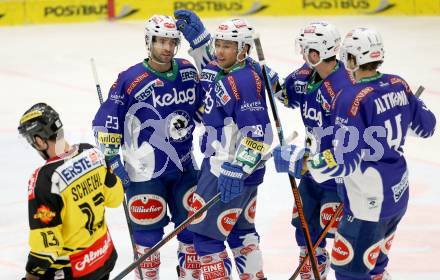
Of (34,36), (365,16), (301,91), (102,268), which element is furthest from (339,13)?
(102,268)

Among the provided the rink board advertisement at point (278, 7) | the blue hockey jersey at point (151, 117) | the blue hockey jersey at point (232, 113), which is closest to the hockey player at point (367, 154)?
the blue hockey jersey at point (232, 113)

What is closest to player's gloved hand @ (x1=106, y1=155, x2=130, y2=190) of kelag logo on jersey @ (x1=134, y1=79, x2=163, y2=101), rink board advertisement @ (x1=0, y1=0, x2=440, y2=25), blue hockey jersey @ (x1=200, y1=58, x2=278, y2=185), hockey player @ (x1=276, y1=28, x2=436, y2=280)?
kelag logo on jersey @ (x1=134, y1=79, x2=163, y2=101)

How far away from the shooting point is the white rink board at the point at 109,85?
716 cm

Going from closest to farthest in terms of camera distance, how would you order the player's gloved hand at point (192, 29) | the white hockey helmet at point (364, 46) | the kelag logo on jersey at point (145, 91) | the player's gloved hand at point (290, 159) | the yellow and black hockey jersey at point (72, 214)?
the yellow and black hockey jersey at point (72, 214), the white hockey helmet at point (364, 46), the player's gloved hand at point (290, 159), the kelag logo on jersey at point (145, 91), the player's gloved hand at point (192, 29)

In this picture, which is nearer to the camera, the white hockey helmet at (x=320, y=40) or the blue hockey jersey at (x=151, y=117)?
the white hockey helmet at (x=320, y=40)

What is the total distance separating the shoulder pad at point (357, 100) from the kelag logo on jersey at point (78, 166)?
1335 millimetres

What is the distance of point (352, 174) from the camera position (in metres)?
5.31

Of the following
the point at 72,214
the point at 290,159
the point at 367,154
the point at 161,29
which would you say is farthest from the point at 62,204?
the point at 161,29

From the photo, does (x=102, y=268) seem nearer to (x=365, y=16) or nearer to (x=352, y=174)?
(x=352, y=174)

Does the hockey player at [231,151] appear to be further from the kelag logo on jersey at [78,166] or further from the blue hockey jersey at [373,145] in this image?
the kelag logo on jersey at [78,166]

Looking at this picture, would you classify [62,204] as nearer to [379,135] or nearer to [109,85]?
[379,135]

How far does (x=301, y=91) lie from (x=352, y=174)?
31.9 inches

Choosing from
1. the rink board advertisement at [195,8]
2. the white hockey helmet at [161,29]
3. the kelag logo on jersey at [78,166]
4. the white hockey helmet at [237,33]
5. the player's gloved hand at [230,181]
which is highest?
the white hockey helmet at [237,33]

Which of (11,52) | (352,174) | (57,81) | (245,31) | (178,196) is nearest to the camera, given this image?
(352,174)
